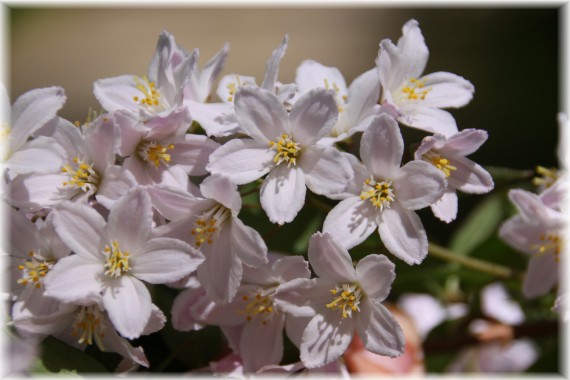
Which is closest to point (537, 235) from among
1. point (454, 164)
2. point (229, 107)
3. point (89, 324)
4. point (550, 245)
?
point (550, 245)

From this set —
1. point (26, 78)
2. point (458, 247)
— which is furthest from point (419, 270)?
point (26, 78)

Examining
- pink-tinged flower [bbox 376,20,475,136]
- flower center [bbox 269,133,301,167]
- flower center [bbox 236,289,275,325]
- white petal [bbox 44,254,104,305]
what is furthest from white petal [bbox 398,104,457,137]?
white petal [bbox 44,254,104,305]

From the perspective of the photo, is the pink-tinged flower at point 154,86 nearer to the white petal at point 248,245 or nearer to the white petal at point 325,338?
the white petal at point 248,245

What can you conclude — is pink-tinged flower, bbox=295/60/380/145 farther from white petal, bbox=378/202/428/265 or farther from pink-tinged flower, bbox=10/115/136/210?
pink-tinged flower, bbox=10/115/136/210

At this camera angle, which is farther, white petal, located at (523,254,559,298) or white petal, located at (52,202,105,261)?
white petal, located at (523,254,559,298)

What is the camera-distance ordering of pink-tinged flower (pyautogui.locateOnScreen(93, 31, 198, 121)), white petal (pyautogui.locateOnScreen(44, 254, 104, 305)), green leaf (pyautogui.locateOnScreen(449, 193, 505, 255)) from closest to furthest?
white petal (pyautogui.locateOnScreen(44, 254, 104, 305))
pink-tinged flower (pyautogui.locateOnScreen(93, 31, 198, 121))
green leaf (pyautogui.locateOnScreen(449, 193, 505, 255))

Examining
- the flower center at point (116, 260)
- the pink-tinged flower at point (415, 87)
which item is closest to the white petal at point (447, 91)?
the pink-tinged flower at point (415, 87)

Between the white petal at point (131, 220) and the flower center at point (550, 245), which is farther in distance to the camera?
the flower center at point (550, 245)

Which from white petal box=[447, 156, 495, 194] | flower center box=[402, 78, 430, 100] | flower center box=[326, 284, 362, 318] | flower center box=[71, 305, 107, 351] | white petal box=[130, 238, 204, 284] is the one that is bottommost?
flower center box=[71, 305, 107, 351]

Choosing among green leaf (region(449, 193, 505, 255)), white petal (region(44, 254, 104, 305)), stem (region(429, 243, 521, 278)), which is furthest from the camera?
green leaf (region(449, 193, 505, 255))
